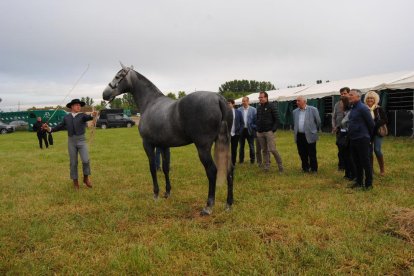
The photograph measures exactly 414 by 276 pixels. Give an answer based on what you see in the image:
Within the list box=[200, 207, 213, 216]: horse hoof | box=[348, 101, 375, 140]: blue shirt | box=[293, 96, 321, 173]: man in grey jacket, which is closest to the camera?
box=[200, 207, 213, 216]: horse hoof

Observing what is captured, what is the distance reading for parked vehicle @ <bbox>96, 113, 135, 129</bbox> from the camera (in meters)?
39.3

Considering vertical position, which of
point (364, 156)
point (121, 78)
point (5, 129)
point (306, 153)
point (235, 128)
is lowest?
point (306, 153)

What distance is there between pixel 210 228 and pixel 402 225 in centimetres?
236

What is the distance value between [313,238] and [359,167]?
3.07 meters

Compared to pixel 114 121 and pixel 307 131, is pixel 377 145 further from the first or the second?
pixel 114 121

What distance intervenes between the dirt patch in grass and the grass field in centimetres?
2

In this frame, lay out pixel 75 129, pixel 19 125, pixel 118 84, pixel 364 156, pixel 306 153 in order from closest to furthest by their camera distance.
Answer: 1. pixel 364 156
2. pixel 118 84
3. pixel 75 129
4. pixel 306 153
5. pixel 19 125

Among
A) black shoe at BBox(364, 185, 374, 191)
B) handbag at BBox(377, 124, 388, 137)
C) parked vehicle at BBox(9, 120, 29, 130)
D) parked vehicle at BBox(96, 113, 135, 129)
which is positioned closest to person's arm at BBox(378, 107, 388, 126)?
handbag at BBox(377, 124, 388, 137)

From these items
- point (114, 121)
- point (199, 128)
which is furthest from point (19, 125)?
point (199, 128)

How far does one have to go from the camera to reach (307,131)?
792 centimetres

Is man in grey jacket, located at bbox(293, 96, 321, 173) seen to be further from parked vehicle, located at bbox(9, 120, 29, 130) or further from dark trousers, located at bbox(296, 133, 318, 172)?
parked vehicle, located at bbox(9, 120, 29, 130)

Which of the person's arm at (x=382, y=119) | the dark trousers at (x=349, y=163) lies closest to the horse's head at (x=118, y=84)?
the dark trousers at (x=349, y=163)

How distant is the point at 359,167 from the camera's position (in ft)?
21.0

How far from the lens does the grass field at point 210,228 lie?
3385mm
